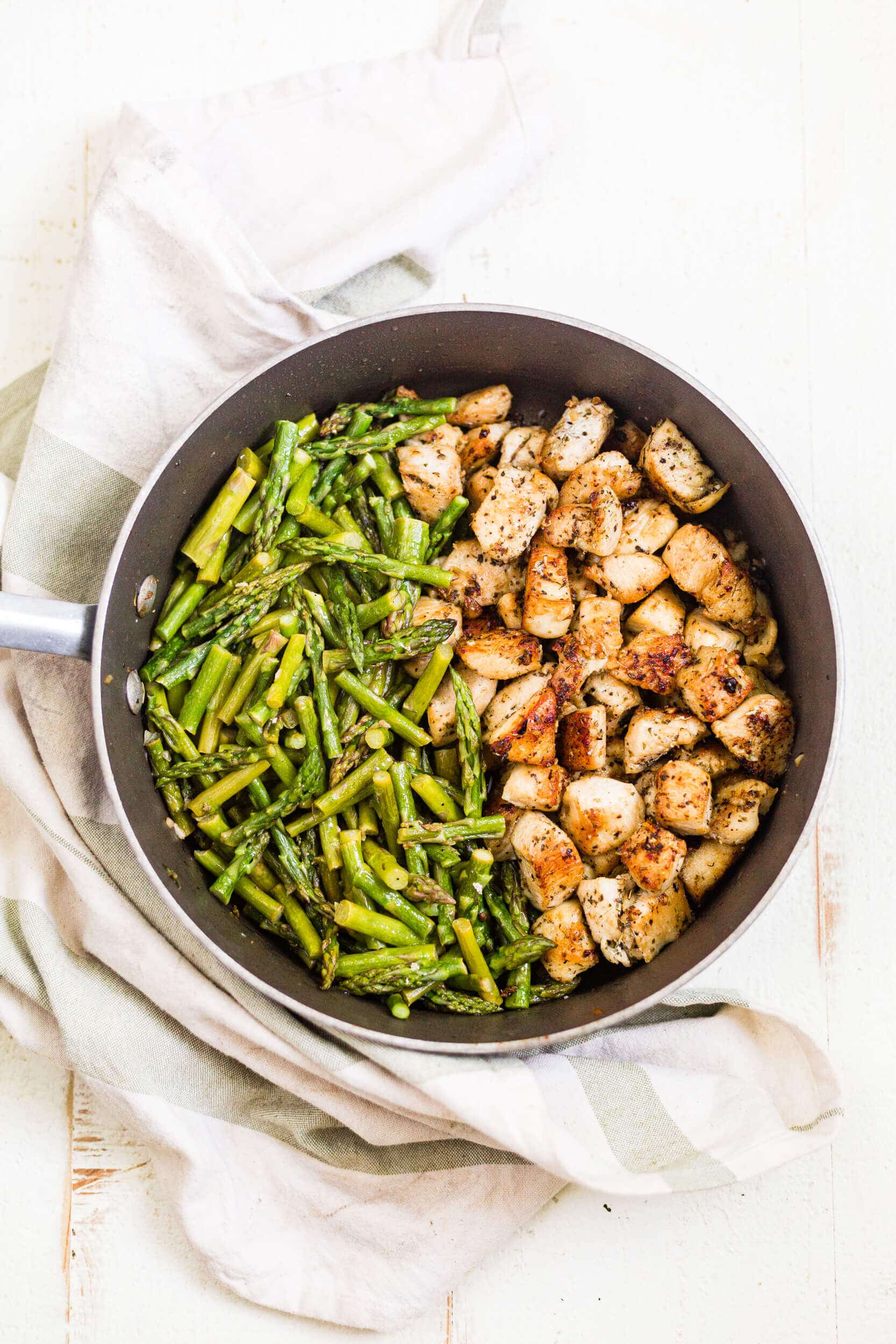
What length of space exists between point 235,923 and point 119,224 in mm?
1691

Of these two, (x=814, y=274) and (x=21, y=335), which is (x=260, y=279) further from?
(x=814, y=274)

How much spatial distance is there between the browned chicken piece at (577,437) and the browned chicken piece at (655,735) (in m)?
0.66

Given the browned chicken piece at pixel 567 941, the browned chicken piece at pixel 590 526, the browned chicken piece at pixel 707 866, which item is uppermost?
the browned chicken piece at pixel 590 526

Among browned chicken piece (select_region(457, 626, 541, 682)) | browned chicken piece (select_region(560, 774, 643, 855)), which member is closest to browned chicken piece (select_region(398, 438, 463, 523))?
browned chicken piece (select_region(457, 626, 541, 682))

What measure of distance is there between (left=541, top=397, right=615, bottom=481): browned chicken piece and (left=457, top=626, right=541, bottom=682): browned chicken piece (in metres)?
0.45

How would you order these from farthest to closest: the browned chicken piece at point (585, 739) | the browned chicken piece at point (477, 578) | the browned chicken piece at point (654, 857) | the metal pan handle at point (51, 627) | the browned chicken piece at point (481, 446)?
the browned chicken piece at point (481, 446) < the browned chicken piece at point (477, 578) < the browned chicken piece at point (585, 739) < the browned chicken piece at point (654, 857) < the metal pan handle at point (51, 627)

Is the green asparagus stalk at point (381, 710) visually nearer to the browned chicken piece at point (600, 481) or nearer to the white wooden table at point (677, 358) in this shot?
the browned chicken piece at point (600, 481)

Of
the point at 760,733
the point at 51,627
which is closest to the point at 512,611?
the point at 760,733

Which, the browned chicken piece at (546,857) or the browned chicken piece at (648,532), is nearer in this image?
the browned chicken piece at (546,857)

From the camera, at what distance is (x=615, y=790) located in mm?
2459

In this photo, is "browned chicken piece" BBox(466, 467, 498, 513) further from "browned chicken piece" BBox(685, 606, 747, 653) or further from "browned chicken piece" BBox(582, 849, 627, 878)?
"browned chicken piece" BBox(582, 849, 627, 878)

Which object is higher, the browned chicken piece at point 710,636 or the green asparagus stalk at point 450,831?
the browned chicken piece at point 710,636

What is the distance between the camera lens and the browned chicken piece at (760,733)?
2.41 meters

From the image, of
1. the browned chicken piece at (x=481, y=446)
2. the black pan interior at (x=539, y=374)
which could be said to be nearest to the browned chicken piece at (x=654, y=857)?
the black pan interior at (x=539, y=374)
